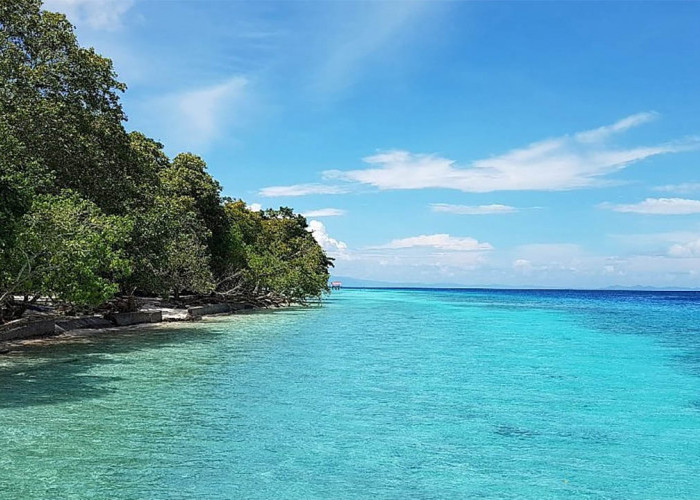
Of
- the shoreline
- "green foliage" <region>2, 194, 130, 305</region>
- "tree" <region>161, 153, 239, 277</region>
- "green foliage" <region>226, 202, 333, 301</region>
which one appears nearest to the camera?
"green foliage" <region>2, 194, 130, 305</region>

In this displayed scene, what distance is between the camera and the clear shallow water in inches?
266

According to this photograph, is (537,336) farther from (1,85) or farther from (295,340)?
(1,85)

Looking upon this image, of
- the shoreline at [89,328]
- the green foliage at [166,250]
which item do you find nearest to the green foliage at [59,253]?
the shoreline at [89,328]

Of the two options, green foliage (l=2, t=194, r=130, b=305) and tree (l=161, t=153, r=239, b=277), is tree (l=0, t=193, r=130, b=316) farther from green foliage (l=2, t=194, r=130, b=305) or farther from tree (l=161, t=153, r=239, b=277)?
tree (l=161, t=153, r=239, b=277)

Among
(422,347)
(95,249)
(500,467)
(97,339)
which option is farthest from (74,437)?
(422,347)

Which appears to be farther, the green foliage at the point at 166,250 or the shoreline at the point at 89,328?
the green foliage at the point at 166,250

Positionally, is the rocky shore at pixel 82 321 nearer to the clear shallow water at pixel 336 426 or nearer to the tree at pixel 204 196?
the clear shallow water at pixel 336 426

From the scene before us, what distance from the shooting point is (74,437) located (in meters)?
8.27

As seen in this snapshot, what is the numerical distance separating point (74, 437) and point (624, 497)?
6.99m

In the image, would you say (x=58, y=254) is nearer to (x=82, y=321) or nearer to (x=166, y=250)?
(x=166, y=250)

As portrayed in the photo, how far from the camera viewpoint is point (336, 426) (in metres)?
9.52

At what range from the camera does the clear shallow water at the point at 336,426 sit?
675 centimetres

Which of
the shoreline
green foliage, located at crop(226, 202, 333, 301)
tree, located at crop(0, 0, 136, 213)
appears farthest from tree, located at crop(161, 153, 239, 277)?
tree, located at crop(0, 0, 136, 213)

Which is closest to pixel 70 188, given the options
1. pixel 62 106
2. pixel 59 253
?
pixel 62 106
